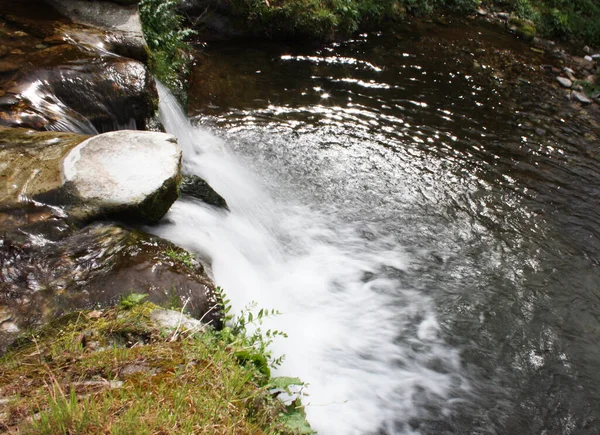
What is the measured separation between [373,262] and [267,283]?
147 cm

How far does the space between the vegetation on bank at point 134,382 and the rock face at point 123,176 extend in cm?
131

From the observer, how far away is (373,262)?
5.85m

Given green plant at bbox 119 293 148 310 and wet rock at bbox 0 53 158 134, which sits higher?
wet rock at bbox 0 53 158 134

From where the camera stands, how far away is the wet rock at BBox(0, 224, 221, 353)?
3330 mm

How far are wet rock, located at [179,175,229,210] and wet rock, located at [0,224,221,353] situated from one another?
4.78 feet

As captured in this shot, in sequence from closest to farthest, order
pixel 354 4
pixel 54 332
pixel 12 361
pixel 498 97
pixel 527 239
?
pixel 12 361, pixel 54 332, pixel 527 239, pixel 498 97, pixel 354 4

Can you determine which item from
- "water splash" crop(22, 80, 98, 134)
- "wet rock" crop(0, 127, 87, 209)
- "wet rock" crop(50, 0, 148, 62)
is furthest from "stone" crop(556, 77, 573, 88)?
"wet rock" crop(0, 127, 87, 209)

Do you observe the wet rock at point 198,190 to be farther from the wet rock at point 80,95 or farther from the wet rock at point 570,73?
the wet rock at point 570,73

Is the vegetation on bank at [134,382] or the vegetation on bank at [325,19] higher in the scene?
the vegetation on bank at [325,19]

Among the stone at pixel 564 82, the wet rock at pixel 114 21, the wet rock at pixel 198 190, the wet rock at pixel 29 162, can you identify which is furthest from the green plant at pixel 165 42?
the stone at pixel 564 82

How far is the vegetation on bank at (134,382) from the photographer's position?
201 cm

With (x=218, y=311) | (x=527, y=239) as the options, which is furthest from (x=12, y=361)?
(x=527, y=239)

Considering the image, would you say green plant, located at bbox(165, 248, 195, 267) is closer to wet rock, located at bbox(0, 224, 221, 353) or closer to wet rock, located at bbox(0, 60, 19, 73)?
wet rock, located at bbox(0, 224, 221, 353)

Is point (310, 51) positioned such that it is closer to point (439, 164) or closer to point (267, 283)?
point (439, 164)
